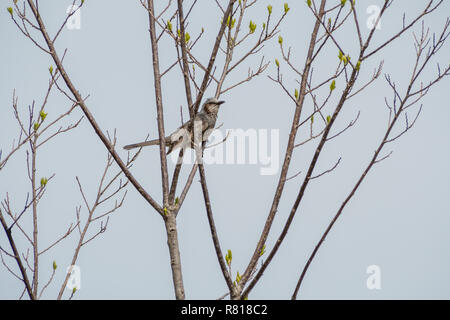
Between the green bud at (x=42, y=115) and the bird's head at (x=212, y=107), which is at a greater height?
the bird's head at (x=212, y=107)

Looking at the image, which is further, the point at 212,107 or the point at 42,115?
the point at 212,107

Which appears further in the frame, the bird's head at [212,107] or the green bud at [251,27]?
the bird's head at [212,107]

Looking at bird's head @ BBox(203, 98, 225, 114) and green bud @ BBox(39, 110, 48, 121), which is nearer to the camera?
green bud @ BBox(39, 110, 48, 121)

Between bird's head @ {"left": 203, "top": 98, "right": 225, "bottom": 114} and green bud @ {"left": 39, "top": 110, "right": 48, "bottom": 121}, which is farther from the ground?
bird's head @ {"left": 203, "top": 98, "right": 225, "bottom": 114}

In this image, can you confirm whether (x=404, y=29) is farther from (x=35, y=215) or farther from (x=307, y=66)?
(x=35, y=215)

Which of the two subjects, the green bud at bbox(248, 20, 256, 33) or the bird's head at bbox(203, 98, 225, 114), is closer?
the green bud at bbox(248, 20, 256, 33)

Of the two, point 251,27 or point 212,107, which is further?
point 212,107

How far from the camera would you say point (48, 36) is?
14.2 feet

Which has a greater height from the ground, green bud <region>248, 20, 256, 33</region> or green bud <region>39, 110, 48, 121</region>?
green bud <region>248, 20, 256, 33</region>

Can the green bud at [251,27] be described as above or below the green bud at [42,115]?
above

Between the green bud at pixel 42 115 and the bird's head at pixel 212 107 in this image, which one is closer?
the green bud at pixel 42 115
